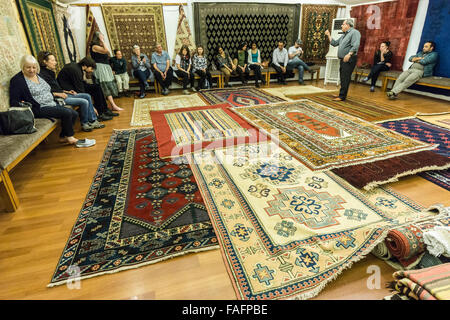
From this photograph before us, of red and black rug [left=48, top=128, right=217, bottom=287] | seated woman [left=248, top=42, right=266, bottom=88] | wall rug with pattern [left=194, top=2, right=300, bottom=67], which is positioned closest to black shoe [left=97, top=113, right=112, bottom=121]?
red and black rug [left=48, top=128, right=217, bottom=287]

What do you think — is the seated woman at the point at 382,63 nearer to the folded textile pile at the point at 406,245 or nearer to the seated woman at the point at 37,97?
the folded textile pile at the point at 406,245

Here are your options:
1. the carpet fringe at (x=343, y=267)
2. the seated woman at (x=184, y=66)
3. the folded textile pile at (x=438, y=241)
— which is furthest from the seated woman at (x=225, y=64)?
the folded textile pile at (x=438, y=241)

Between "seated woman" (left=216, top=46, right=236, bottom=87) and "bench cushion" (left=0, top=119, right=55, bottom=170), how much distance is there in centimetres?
456

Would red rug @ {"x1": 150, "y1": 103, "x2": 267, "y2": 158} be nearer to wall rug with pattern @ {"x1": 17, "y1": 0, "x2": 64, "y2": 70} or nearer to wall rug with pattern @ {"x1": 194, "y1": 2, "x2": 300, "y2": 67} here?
wall rug with pattern @ {"x1": 17, "y1": 0, "x2": 64, "y2": 70}

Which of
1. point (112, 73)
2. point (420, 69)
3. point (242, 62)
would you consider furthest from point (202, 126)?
point (420, 69)

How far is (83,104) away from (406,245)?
13.2ft

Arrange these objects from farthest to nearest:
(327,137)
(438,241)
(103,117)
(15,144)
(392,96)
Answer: (392,96)
(103,117)
(327,137)
(15,144)
(438,241)

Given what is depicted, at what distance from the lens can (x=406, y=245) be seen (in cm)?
135

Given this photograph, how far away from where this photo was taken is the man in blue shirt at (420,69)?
4.89 meters

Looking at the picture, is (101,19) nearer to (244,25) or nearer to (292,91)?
(244,25)

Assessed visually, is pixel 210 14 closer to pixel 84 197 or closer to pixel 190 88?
pixel 190 88

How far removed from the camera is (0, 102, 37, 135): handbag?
7.91 feet
